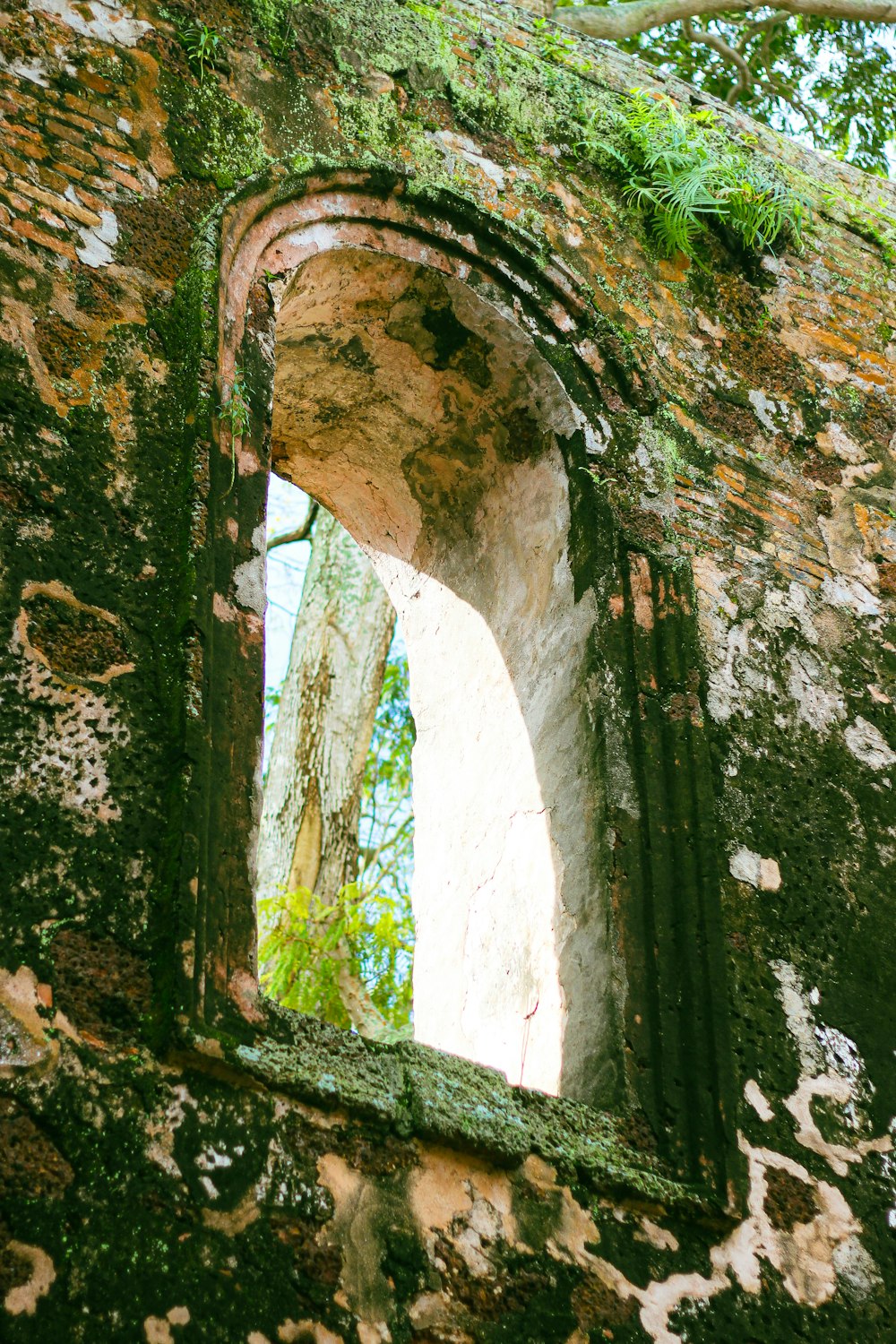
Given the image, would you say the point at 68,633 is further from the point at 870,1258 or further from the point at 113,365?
the point at 870,1258

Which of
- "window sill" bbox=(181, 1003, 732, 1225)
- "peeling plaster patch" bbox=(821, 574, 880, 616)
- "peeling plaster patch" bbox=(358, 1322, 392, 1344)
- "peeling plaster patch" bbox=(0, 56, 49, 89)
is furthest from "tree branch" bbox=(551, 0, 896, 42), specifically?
"peeling plaster patch" bbox=(358, 1322, 392, 1344)

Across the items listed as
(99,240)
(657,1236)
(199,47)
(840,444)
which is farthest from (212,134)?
(657,1236)

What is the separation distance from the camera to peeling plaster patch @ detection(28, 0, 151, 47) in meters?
3.94

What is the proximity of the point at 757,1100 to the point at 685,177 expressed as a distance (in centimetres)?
306

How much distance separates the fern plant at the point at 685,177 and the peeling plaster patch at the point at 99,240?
189 centimetres

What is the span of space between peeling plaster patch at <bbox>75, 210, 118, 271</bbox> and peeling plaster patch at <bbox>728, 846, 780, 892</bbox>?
2.12 m

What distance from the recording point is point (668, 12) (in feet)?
29.0

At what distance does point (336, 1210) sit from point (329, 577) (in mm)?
7341

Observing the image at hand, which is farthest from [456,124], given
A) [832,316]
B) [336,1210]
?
[336,1210]

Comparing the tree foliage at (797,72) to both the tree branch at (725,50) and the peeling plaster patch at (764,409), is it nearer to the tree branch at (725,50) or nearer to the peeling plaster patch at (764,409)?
the tree branch at (725,50)

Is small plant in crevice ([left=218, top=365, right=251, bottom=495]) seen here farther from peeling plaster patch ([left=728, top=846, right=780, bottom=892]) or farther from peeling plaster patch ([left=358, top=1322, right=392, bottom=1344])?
peeling plaster patch ([left=358, top=1322, right=392, bottom=1344])

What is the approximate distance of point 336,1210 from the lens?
2701 mm

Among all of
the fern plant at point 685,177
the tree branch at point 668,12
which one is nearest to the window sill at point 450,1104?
the fern plant at point 685,177

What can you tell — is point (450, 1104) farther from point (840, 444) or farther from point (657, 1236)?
point (840, 444)
